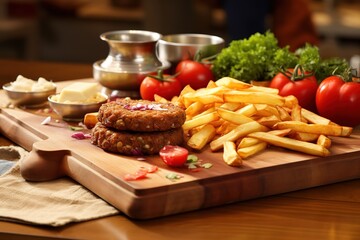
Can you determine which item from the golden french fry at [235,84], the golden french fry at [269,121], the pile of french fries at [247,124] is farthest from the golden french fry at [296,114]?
the golden french fry at [235,84]

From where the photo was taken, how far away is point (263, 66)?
12.3 feet

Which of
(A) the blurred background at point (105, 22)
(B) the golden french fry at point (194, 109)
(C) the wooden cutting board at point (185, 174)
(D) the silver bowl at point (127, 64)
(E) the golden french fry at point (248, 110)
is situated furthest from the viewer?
(A) the blurred background at point (105, 22)

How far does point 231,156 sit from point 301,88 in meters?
0.85

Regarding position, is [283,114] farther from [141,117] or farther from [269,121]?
[141,117]

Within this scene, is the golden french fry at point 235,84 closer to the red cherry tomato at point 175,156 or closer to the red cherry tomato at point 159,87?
the red cherry tomato at point 159,87

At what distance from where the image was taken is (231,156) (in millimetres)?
2697

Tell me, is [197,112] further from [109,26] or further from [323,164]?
[109,26]

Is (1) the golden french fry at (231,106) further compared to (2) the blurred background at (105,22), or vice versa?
(2) the blurred background at (105,22)

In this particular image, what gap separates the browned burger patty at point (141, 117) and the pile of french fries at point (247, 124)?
14cm

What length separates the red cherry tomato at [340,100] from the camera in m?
3.27

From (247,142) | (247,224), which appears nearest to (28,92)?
(247,142)

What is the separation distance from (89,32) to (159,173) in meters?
6.30

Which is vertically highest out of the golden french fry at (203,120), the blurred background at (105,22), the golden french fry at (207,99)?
the golden french fry at (207,99)

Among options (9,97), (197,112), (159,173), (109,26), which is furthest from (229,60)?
(109,26)
